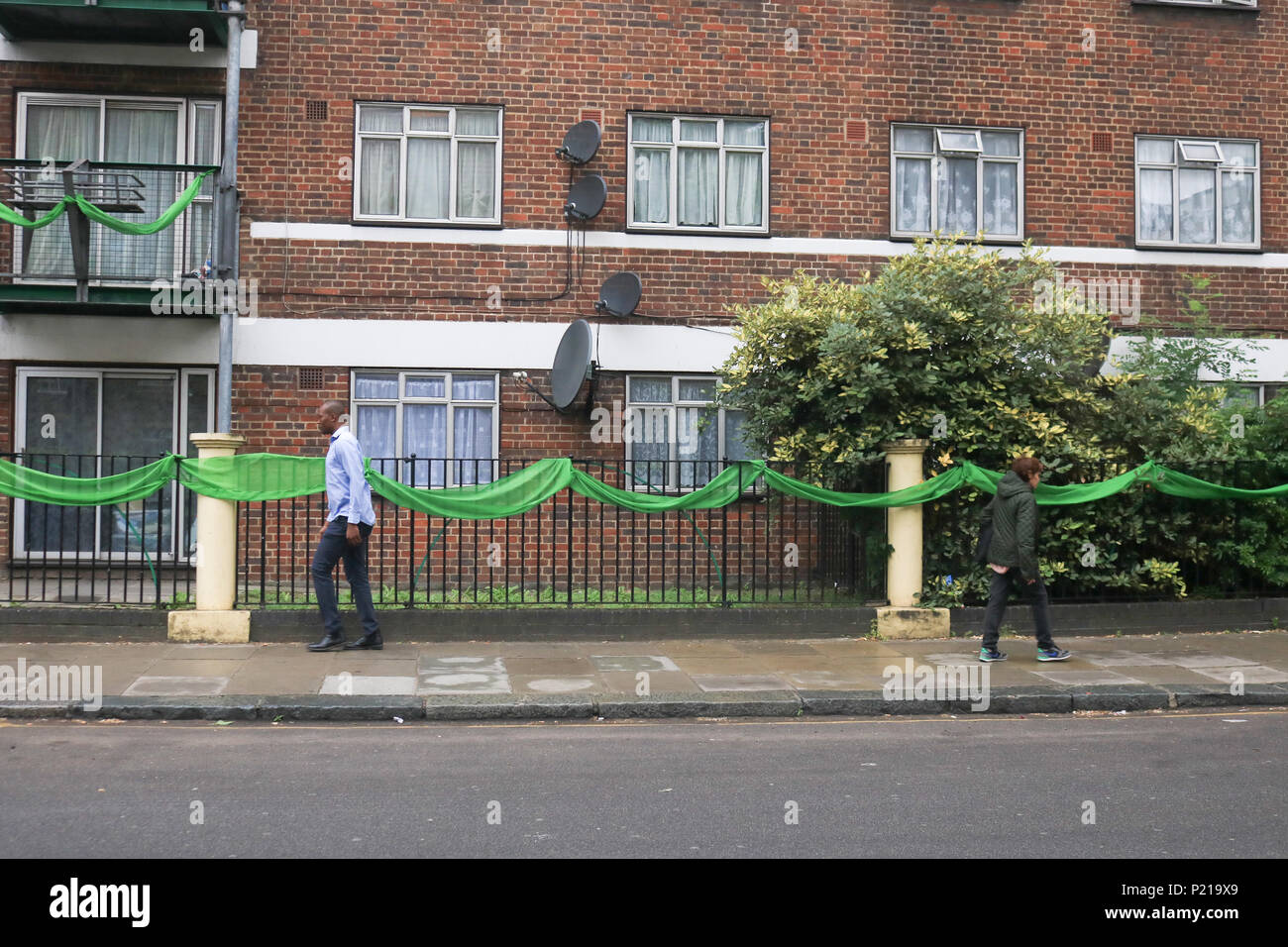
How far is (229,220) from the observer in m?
13.1

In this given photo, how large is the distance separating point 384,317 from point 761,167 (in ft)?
15.5

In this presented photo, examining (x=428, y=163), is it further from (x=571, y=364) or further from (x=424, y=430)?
(x=424, y=430)

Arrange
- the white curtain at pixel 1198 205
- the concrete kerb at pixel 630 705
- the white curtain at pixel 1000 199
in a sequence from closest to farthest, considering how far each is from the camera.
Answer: the concrete kerb at pixel 630 705 → the white curtain at pixel 1000 199 → the white curtain at pixel 1198 205

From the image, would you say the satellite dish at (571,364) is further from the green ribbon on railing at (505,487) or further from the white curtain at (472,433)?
the green ribbon on railing at (505,487)

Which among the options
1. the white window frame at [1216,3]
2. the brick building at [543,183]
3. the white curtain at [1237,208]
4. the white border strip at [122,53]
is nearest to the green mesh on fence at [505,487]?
the brick building at [543,183]

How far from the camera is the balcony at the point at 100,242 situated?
12.7 metres

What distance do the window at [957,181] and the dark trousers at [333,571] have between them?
26.0ft

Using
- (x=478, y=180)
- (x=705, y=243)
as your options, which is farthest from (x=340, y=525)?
(x=705, y=243)

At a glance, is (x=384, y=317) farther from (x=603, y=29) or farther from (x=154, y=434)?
(x=603, y=29)

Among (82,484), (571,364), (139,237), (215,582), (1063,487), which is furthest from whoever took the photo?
(571,364)

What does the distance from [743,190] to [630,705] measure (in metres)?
8.00

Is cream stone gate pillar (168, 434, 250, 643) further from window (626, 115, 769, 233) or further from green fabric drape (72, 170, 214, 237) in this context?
window (626, 115, 769, 233)

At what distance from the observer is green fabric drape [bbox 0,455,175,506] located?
10.6 metres

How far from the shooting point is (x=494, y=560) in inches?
532
